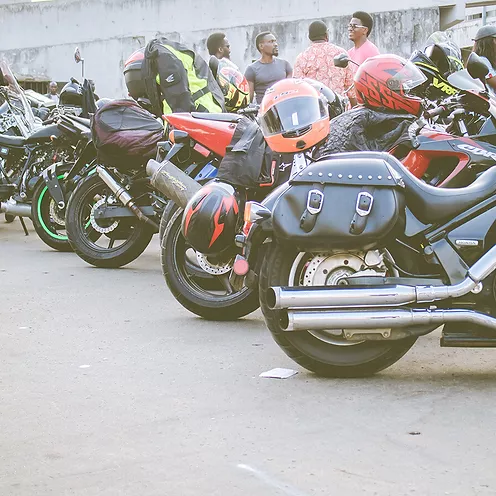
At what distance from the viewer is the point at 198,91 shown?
8750 mm

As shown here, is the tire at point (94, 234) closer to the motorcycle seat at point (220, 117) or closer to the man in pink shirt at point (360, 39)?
the motorcycle seat at point (220, 117)

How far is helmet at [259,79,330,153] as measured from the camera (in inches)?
218

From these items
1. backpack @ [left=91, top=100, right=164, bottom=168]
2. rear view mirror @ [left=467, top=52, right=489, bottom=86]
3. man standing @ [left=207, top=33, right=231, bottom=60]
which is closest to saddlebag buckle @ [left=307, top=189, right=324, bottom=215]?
rear view mirror @ [left=467, top=52, right=489, bottom=86]

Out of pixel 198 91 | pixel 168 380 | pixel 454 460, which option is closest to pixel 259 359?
pixel 168 380

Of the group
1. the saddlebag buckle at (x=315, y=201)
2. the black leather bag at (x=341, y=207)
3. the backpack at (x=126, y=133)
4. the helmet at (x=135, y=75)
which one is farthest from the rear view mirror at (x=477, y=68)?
the helmet at (x=135, y=75)

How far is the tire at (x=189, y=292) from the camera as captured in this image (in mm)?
6863

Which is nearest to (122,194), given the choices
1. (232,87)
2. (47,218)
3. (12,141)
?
(232,87)

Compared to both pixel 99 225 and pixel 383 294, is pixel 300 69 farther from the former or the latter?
pixel 383 294

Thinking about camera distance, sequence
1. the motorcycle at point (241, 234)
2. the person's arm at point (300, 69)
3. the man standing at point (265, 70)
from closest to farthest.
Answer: the motorcycle at point (241, 234) < the person's arm at point (300, 69) < the man standing at point (265, 70)

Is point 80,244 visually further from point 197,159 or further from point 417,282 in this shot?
Result: point 417,282

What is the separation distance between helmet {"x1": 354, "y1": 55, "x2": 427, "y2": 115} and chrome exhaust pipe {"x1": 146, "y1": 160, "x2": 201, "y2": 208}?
120 cm

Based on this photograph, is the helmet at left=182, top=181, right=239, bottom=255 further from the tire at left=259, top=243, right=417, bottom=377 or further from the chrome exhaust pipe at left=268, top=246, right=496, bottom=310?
the chrome exhaust pipe at left=268, top=246, right=496, bottom=310

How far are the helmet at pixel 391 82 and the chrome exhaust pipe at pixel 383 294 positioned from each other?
1.67 m

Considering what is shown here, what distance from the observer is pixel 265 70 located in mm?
12008
